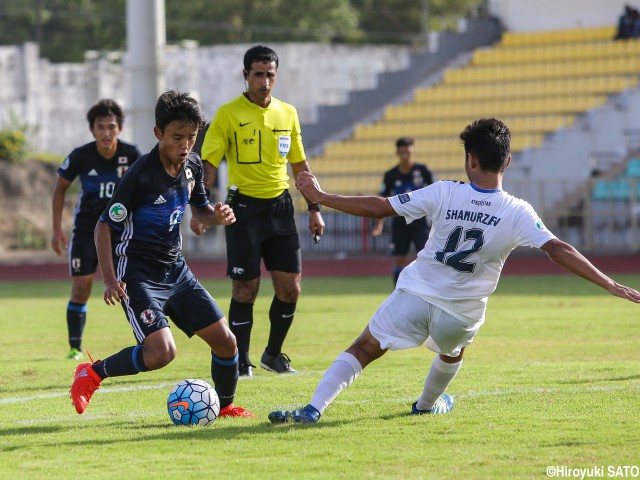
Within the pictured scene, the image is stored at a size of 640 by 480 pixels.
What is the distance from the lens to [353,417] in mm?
6672

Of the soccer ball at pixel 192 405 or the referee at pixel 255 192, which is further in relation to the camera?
the referee at pixel 255 192

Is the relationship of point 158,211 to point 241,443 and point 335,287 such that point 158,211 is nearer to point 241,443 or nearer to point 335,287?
point 241,443

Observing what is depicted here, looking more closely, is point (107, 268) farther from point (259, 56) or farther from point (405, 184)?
point (405, 184)

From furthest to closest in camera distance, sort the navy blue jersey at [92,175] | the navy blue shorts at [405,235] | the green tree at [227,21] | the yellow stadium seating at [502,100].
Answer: the green tree at [227,21], the yellow stadium seating at [502,100], the navy blue shorts at [405,235], the navy blue jersey at [92,175]

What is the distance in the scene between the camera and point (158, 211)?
22.1 ft

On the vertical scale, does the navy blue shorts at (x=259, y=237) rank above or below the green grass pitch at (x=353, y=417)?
above

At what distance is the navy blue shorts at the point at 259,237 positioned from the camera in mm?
8758

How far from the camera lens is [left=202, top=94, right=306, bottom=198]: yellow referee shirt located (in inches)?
343

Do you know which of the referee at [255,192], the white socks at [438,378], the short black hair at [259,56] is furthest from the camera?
the referee at [255,192]

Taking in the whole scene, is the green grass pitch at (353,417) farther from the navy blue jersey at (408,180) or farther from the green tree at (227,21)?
the green tree at (227,21)

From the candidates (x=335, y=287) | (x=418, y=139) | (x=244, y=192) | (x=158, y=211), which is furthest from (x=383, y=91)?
(x=158, y=211)

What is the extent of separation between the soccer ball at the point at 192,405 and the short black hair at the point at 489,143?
208 centimetres

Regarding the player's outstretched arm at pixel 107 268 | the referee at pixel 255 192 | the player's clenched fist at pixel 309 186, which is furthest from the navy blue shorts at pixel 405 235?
the player's clenched fist at pixel 309 186

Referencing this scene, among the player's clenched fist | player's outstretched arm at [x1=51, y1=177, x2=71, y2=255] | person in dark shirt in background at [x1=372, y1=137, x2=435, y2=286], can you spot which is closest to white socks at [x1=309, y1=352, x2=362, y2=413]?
the player's clenched fist
